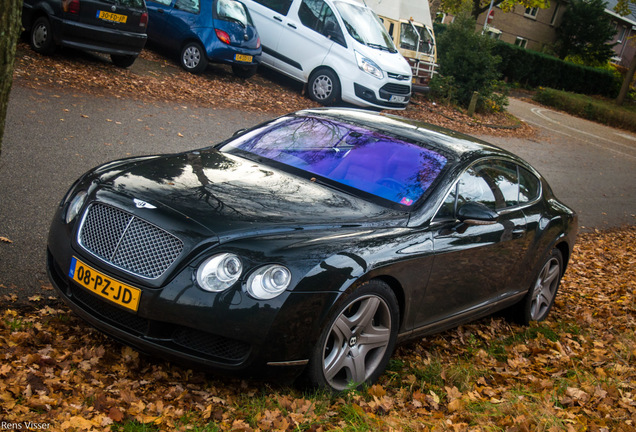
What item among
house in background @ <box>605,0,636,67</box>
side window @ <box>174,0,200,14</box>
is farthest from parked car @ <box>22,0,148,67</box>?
house in background @ <box>605,0,636,67</box>

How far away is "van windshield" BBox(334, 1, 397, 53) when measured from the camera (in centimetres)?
1636

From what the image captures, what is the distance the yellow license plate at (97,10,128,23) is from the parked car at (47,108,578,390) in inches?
325

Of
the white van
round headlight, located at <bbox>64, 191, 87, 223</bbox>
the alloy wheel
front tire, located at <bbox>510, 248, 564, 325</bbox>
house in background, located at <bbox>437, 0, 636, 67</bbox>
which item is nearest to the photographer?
the alloy wheel

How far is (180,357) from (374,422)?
1089mm

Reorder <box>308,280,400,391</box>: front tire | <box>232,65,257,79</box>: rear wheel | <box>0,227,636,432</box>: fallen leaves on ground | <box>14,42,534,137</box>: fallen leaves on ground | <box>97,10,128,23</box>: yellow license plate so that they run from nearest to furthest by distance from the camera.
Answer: <box>0,227,636,432</box>: fallen leaves on ground, <box>308,280,400,391</box>: front tire, <box>14,42,534,137</box>: fallen leaves on ground, <box>97,10,128,23</box>: yellow license plate, <box>232,65,257,79</box>: rear wheel

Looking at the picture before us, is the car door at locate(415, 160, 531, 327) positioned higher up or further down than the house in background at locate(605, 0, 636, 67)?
further down

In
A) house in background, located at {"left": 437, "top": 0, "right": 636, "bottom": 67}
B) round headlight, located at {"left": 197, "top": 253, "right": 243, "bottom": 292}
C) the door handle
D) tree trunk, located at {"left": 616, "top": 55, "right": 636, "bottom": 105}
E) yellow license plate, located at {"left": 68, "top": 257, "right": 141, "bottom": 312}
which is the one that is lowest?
yellow license plate, located at {"left": 68, "top": 257, "right": 141, "bottom": 312}

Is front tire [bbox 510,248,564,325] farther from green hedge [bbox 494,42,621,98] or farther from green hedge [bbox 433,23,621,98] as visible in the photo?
green hedge [bbox 494,42,621,98]

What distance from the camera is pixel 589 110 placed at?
34.1 metres

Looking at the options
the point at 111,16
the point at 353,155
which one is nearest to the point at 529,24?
the point at 111,16

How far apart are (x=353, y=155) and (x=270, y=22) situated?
1254cm

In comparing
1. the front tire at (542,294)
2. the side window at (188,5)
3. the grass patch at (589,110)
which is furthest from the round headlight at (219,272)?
the grass patch at (589,110)

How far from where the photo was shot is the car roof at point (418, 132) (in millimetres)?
5219

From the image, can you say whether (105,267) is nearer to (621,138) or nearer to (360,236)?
(360,236)
